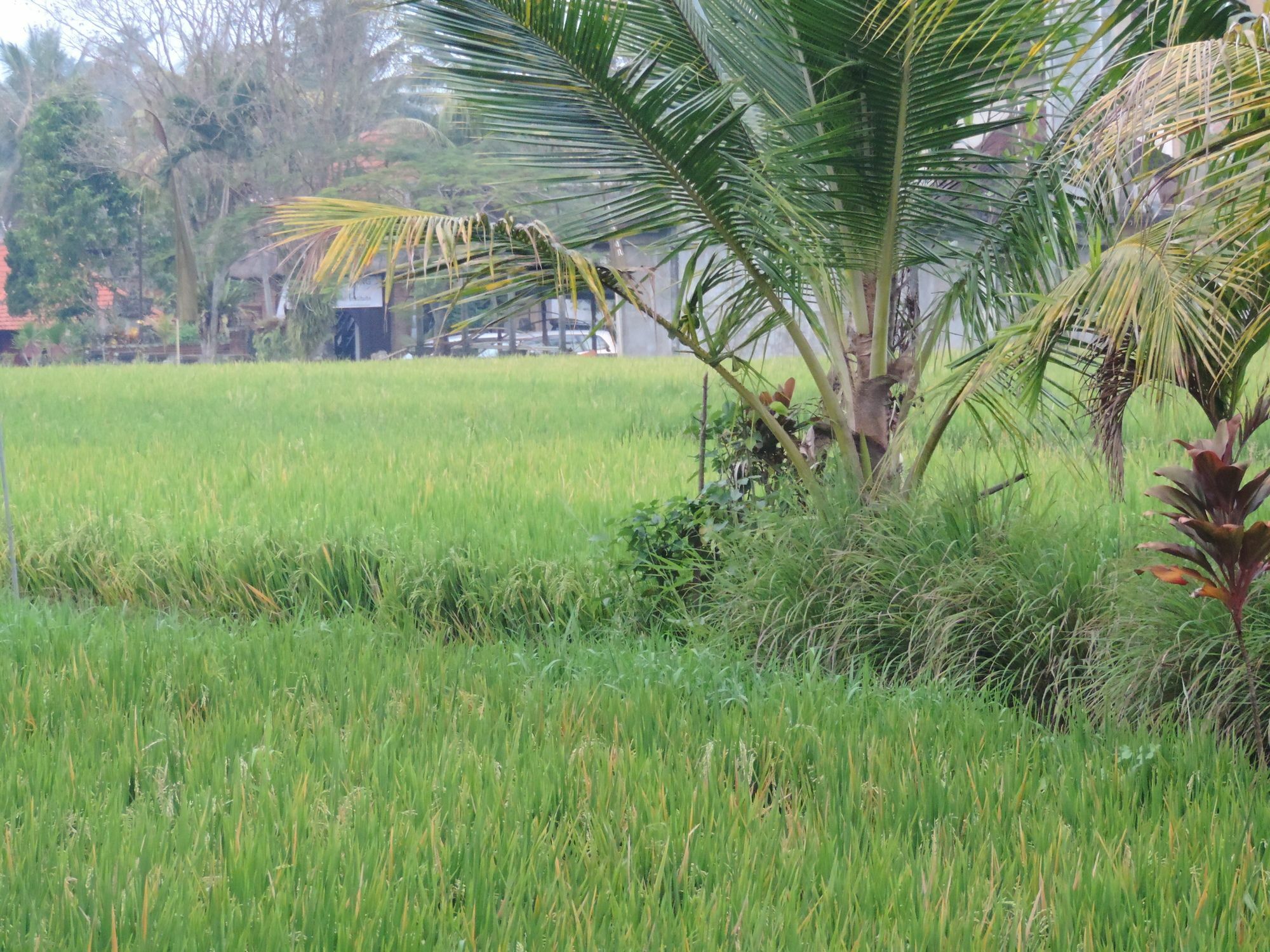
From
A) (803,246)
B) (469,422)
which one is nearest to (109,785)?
(803,246)

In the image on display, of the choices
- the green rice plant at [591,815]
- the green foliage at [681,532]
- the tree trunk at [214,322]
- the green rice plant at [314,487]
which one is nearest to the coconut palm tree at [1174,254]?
the green rice plant at [591,815]

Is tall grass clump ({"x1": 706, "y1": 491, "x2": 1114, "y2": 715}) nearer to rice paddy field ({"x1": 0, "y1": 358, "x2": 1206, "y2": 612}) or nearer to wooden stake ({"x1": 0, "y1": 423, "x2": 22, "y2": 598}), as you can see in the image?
rice paddy field ({"x1": 0, "y1": 358, "x2": 1206, "y2": 612})

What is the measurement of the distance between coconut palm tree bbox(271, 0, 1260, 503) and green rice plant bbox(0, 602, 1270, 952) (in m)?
1.29

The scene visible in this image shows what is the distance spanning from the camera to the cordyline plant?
2873mm

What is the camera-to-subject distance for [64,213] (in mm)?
31344

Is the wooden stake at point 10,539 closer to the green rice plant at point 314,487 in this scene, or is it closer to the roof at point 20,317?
the green rice plant at point 314,487

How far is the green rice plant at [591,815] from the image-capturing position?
2240mm

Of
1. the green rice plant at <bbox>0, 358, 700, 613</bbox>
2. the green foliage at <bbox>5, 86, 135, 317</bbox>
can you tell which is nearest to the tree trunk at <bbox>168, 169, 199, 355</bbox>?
the green foliage at <bbox>5, 86, 135, 317</bbox>

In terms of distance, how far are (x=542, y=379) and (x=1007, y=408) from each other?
448 inches

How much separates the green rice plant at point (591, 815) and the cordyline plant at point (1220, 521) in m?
0.44

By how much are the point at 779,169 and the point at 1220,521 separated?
203 cm

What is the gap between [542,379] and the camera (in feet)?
52.0

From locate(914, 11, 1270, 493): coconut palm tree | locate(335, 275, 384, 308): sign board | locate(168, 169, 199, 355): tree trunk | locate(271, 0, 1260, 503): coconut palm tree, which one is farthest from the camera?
locate(335, 275, 384, 308): sign board

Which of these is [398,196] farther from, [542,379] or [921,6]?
[921,6]
